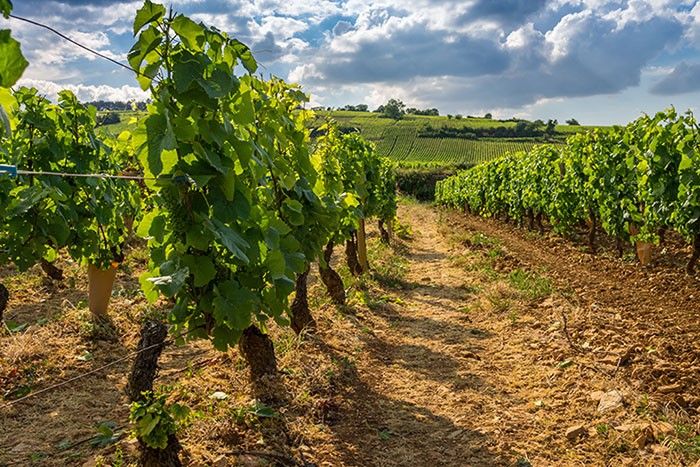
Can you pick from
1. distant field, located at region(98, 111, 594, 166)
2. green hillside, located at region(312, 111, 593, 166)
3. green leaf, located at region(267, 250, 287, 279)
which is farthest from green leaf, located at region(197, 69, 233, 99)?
green hillside, located at region(312, 111, 593, 166)

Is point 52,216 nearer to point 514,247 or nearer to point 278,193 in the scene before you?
point 278,193

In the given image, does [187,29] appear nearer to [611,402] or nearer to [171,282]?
[171,282]

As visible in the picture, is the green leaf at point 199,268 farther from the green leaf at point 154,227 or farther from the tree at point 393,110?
the tree at point 393,110

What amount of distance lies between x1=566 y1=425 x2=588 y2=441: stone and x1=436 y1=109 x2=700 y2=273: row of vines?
5.09 meters

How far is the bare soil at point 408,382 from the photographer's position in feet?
11.3

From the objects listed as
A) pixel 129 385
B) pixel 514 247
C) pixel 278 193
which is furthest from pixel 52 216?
pixel 514 247

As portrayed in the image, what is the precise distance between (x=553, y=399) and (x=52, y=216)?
5.07 metres

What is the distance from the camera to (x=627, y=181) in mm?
9578

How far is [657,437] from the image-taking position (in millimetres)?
3428

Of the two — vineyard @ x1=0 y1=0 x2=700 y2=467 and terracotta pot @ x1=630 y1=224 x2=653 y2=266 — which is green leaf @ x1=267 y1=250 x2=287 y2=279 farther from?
terracotta pot @ x1=630 y1=224 x2=653 y2=266

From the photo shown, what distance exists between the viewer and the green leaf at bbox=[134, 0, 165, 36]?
236cm

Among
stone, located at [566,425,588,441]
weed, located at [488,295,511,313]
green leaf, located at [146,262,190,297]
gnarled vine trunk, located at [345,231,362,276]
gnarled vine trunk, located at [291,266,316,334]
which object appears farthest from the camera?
gnarled vine trunk, located at [345,231,362,276]

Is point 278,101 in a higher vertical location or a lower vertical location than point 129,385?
higher

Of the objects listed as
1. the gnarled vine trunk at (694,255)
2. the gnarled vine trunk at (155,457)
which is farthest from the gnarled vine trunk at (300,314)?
the gnarled vine trunk at (694,255)
